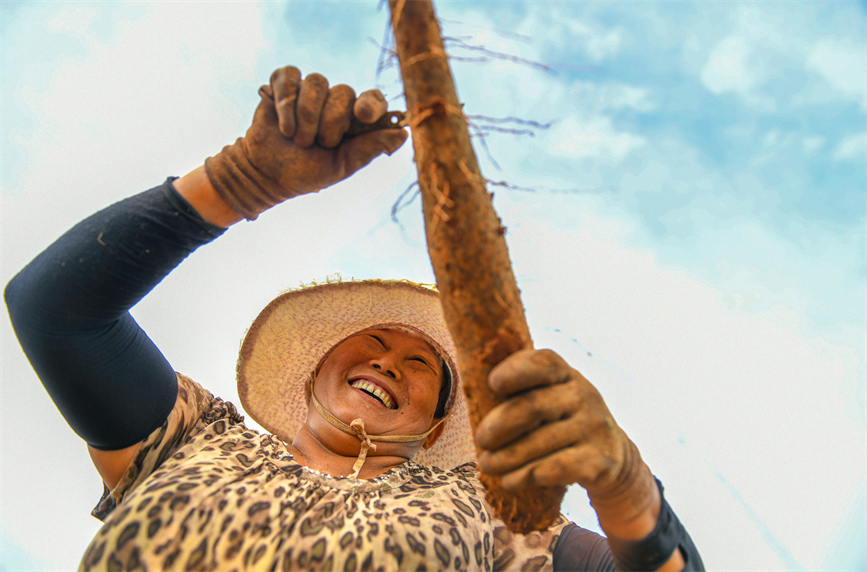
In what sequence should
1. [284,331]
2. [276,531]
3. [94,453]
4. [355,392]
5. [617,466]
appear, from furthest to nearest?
[284,331]
[355,392]
[94,453]
[276,531]
[617,466]

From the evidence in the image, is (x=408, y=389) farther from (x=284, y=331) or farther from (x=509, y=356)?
(x=509, y=356)

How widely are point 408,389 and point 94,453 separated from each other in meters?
0.95

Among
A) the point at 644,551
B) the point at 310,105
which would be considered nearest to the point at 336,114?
the point at 310,105

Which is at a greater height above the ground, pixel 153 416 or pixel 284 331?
pixel 284 331

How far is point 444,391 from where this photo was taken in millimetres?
1840

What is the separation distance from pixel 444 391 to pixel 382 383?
→ 0.33 meters

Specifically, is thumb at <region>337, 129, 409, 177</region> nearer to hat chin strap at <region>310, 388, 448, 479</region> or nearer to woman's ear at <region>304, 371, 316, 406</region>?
hat chin strap at <region>310, 388, 448, 479</region>

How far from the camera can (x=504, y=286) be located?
962 mm

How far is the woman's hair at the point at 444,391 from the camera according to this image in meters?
1.83

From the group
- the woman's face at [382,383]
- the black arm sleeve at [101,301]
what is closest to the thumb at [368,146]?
the black arm sleeve at [101,301]

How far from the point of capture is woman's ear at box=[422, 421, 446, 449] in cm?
184

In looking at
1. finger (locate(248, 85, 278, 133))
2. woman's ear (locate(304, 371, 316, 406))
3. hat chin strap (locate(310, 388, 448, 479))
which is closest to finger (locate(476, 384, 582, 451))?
hat chin strap (locate(310, 388, 448, 479))

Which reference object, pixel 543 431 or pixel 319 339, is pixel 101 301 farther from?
pixel 543 431

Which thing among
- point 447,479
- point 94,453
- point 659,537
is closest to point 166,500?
point 94,453
